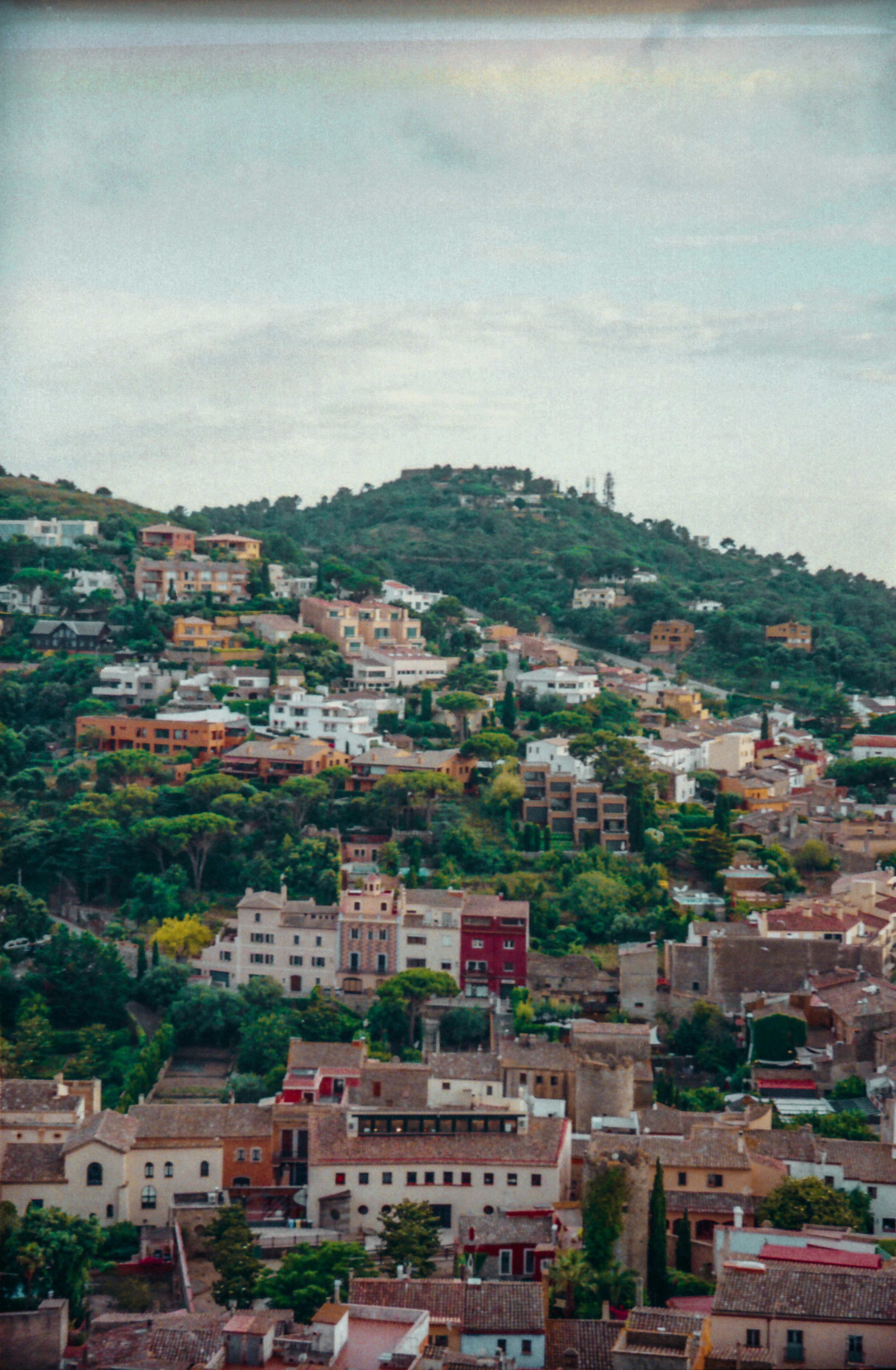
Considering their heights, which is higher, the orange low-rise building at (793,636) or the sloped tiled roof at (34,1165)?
the orange low-rise building at (793,636)

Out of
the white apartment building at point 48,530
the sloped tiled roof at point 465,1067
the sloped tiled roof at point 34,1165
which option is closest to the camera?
the sloped tiled roof at point 34,1165

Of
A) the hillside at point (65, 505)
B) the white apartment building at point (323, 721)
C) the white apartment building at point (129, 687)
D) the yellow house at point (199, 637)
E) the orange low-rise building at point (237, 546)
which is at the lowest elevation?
the white apartment building at point (323, 721)

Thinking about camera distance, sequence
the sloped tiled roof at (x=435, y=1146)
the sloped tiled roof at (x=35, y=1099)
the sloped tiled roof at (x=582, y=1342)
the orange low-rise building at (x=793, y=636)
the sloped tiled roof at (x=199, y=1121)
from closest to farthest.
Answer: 1. the sloped tiled roof at (x=582, y=1342)
2. the sloped tiled roof at (x=435, y=1146)
3. the sloped tiled roof at (x=199, y=1121)
4. the sloped tiled roof at (x=35, y=1099)
5. the orange low-rise building at (x=793, y=636)

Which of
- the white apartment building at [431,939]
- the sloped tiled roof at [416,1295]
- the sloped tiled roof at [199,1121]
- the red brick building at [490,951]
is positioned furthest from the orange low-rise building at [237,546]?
the sloped tiled roof at [416,1295]

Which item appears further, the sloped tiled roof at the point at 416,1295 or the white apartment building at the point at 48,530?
the white apartment building at the point at 48,530

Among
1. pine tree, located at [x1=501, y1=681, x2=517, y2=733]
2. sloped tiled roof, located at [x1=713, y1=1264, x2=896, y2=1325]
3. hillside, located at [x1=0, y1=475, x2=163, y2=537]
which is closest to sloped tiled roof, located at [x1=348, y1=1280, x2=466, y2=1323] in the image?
sloped tiled roof, located at [x1=713, y1=1264, x2=896, y2=1325]

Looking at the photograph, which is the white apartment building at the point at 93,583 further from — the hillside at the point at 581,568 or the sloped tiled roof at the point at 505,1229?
the sloped tiled roof at the point at 505,1229

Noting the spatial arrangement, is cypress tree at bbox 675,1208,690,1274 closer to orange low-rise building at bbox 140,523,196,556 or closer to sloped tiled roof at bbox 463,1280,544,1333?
sloped tiled roof at bbox 463,1280,544,1333

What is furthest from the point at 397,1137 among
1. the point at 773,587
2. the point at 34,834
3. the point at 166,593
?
the point at 773,587
